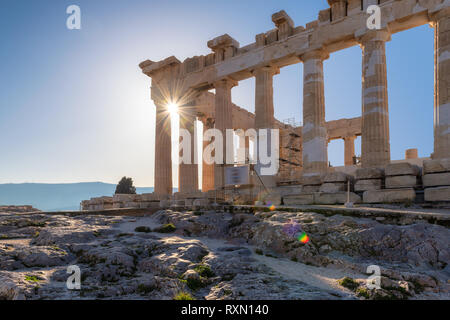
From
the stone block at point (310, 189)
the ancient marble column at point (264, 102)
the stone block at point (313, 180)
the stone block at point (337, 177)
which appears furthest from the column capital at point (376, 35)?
the stone block at point (310, 189)

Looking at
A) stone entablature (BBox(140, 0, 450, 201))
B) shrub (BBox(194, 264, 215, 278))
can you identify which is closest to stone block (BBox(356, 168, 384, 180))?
stone entablature (BBox(140, 0, 450, 201))

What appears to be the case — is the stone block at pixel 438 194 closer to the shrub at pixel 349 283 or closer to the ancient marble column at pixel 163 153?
the shrub at pixel 349 283

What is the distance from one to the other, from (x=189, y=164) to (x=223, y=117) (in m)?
6.07

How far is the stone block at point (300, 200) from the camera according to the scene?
17.3m

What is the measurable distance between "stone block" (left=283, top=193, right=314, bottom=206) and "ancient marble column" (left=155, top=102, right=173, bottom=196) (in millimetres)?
15315

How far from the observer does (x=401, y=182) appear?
51.0 ft

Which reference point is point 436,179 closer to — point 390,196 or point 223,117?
point 390,196

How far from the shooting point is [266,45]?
80.9ft

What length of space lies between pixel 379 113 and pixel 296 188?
6982 millimetres

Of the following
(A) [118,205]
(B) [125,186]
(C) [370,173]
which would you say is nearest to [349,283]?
(C) [370,173]

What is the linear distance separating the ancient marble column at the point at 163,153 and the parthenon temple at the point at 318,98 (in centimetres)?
10

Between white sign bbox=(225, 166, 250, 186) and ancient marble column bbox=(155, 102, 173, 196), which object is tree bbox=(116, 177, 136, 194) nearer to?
ancient marble column bbox=(155, 102, 173, 196)

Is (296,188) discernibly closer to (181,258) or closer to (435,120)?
(435,120)
